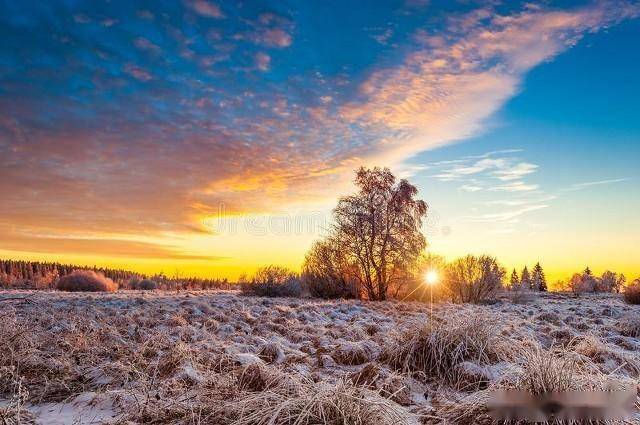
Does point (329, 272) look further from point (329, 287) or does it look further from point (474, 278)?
point (474, 278)

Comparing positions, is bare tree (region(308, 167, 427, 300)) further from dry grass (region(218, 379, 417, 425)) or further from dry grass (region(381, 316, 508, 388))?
dry grass (region(218, 379, 417, 425))

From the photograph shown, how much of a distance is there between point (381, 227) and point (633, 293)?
39.1ft

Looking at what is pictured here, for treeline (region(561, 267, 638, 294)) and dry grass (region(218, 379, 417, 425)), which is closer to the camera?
dry grass (region(218, 379, 417, 425))

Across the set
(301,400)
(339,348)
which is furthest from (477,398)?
(339,348)

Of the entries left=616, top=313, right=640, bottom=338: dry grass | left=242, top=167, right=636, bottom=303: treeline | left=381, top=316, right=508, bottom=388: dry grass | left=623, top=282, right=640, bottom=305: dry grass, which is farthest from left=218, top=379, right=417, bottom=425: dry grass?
left=623, top=282, right=640, bottom=305: dry grass

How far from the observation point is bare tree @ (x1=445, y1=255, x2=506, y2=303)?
845 inches

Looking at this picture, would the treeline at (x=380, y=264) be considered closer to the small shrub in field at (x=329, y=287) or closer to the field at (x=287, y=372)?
the small shrub in field at (x=329, y=287)

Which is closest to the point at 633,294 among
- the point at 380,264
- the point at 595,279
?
the point at 380,264

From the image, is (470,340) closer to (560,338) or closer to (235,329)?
(560,338)

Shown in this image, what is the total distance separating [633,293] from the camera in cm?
1920

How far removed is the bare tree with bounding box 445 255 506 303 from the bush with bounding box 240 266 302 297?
8281 mm

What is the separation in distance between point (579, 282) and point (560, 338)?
64102 millimetres

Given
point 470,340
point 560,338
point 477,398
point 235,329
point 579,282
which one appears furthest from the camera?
point 579,282

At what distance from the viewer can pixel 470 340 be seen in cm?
473
